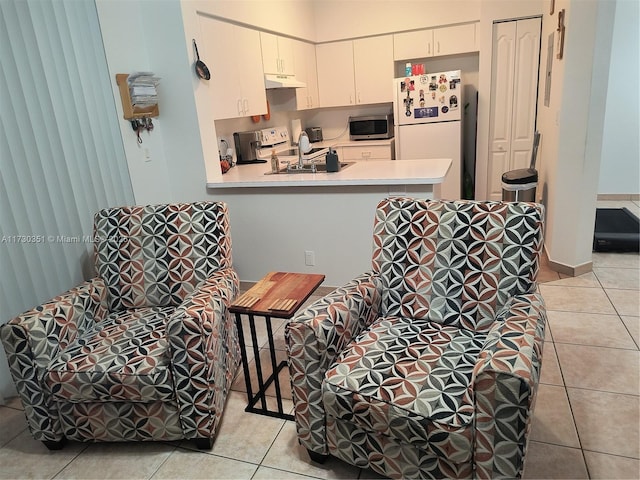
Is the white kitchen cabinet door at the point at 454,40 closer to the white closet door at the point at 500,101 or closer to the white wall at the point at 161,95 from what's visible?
the white closet door at the point at 500,101

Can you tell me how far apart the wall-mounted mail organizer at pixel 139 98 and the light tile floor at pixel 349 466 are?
5.86 ft

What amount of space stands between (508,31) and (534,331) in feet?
13.5

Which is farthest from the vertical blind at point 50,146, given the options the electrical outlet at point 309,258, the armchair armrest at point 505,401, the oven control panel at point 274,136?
the armchair armrest at point 505,401

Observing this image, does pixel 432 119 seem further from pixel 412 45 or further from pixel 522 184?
pixel 522 184

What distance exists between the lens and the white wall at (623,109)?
4770mm

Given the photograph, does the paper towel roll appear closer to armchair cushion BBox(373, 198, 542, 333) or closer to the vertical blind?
the vertical blind

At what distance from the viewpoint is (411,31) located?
16.4ft

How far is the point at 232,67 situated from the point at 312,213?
1.48 m

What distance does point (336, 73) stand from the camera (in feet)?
17.7

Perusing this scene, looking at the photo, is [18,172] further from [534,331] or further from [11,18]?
[534,331]

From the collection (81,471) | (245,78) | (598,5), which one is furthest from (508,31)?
(81,471)

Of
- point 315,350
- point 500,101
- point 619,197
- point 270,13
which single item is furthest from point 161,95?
point 619,197

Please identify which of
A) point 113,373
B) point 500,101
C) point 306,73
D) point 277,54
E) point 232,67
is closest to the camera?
point 113,373

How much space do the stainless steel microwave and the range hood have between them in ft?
3.34
